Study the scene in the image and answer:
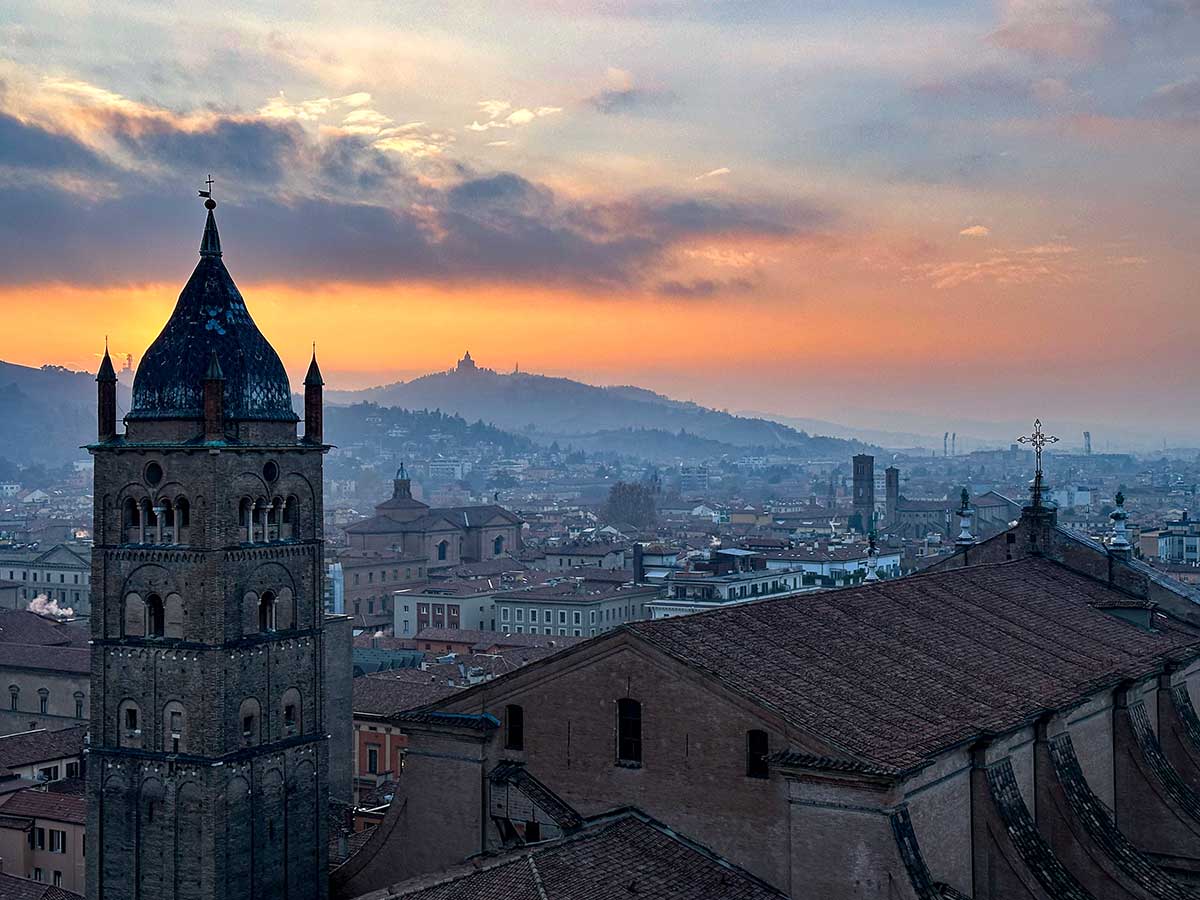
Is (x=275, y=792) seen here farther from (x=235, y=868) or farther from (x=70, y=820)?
(x=70, y=820)

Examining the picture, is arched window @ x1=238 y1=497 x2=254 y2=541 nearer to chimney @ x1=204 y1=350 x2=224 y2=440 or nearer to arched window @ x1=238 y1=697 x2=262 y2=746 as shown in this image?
chimney @ x1=204 y1=350 x2=224 y2=440

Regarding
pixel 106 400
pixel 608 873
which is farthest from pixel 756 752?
pixel 106 400

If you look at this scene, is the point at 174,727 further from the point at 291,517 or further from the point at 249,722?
the point at 291,517

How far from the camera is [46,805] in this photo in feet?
164

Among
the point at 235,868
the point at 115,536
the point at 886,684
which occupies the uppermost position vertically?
the point at 115,536

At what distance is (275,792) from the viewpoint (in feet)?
110

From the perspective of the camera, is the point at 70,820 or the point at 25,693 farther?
the point at 25,693

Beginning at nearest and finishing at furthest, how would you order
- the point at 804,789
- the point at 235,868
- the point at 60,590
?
the point at 804,789 < the point at 235,868 < the point at 60,590

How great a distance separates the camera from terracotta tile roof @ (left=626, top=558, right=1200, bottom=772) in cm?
2548

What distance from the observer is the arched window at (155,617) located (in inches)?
1297

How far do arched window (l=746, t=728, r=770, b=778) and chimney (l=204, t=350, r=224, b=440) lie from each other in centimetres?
1430

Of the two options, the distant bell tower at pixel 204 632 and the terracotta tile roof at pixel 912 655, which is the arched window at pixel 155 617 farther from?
the terracotta tile roof at pixel 912 655

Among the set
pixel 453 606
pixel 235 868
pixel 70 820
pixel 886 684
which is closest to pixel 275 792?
pixel 235 868

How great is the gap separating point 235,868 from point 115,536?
7810mm
